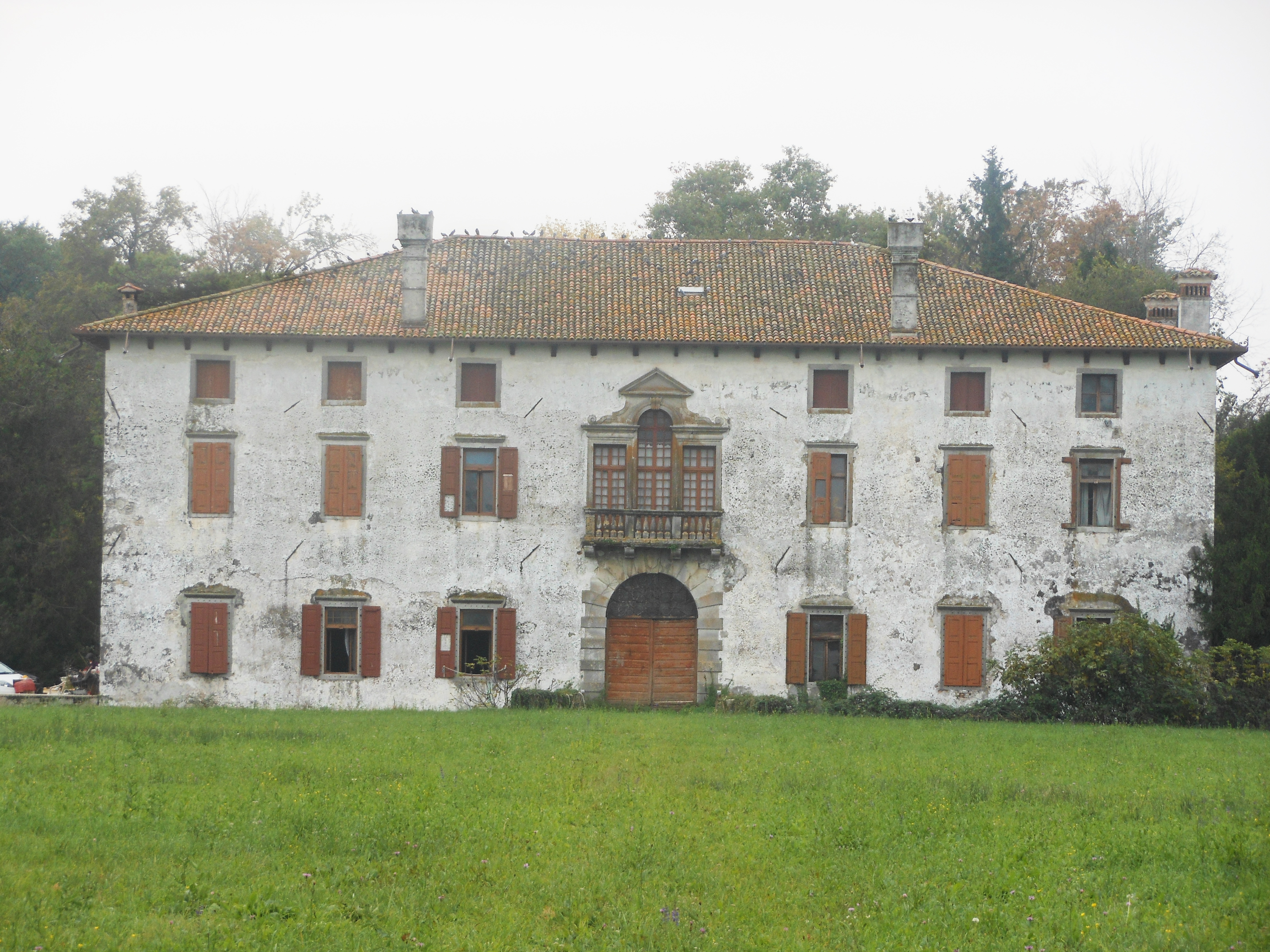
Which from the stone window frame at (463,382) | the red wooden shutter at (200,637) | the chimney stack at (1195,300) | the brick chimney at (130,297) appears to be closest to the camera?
the red wooden shutter at (200,637)

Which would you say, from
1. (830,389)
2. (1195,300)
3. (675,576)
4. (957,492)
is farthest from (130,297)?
(1195,300)

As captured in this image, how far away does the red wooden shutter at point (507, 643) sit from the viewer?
29.1 m

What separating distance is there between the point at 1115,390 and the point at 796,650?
380 inches

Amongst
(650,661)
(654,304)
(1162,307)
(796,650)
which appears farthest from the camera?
(1162,307)

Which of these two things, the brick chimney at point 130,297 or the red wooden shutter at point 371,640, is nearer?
the red wooden shutter at point 371,640

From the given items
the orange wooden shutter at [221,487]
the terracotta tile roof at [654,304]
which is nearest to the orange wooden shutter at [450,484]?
the terracotta tile roof at [654,304]

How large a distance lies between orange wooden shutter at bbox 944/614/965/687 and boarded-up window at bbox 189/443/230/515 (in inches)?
666

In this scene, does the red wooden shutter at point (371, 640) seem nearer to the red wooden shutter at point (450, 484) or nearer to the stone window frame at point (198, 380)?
the red wooden shutter at point (450, 484)

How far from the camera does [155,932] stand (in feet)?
34.3

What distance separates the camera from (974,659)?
29.2 meters

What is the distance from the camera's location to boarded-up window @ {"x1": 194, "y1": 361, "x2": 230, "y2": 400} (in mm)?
29578

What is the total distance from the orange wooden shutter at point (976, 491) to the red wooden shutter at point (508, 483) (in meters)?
10.4

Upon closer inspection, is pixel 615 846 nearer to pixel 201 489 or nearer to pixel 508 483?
pixel 508 483

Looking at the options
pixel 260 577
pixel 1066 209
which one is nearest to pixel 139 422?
pixel 260 577
